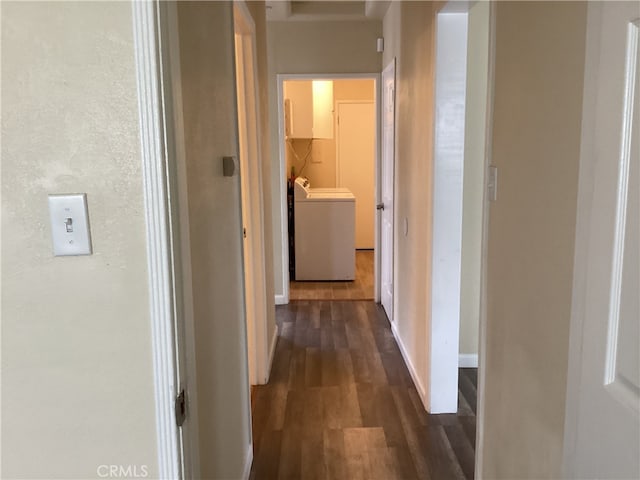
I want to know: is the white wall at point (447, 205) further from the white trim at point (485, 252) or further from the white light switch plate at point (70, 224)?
the white light switch plate at point (70, 224)

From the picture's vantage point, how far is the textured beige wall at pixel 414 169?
8.74ft

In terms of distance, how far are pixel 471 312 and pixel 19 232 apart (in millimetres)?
2880

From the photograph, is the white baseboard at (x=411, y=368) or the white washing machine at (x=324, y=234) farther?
the white washing machine at (x=324, y=234)

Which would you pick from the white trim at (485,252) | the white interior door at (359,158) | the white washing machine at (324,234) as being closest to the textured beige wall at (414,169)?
the white trim at (485,252)

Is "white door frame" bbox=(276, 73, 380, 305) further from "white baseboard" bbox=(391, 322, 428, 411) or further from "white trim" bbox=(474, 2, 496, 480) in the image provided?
"white trim" bbox=(474, 2, 496, 480)

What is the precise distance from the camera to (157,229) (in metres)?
0.91

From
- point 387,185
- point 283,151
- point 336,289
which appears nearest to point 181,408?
point 387,185

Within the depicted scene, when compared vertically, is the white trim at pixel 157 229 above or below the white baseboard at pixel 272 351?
above

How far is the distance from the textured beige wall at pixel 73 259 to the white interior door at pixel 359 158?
5.99m

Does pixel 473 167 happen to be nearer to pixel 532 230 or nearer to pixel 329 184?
pixel 532 230

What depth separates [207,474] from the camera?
1489 millimetres

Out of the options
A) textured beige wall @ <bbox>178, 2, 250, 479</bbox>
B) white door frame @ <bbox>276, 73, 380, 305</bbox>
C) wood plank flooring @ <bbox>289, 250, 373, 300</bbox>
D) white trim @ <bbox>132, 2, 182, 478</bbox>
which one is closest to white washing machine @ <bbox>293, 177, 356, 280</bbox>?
wood plank flooring @ <bbox>289, 250, 373, 300</bbox>

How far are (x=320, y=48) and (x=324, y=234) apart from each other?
6.07 feet

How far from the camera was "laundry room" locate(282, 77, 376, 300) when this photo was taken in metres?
5.34
